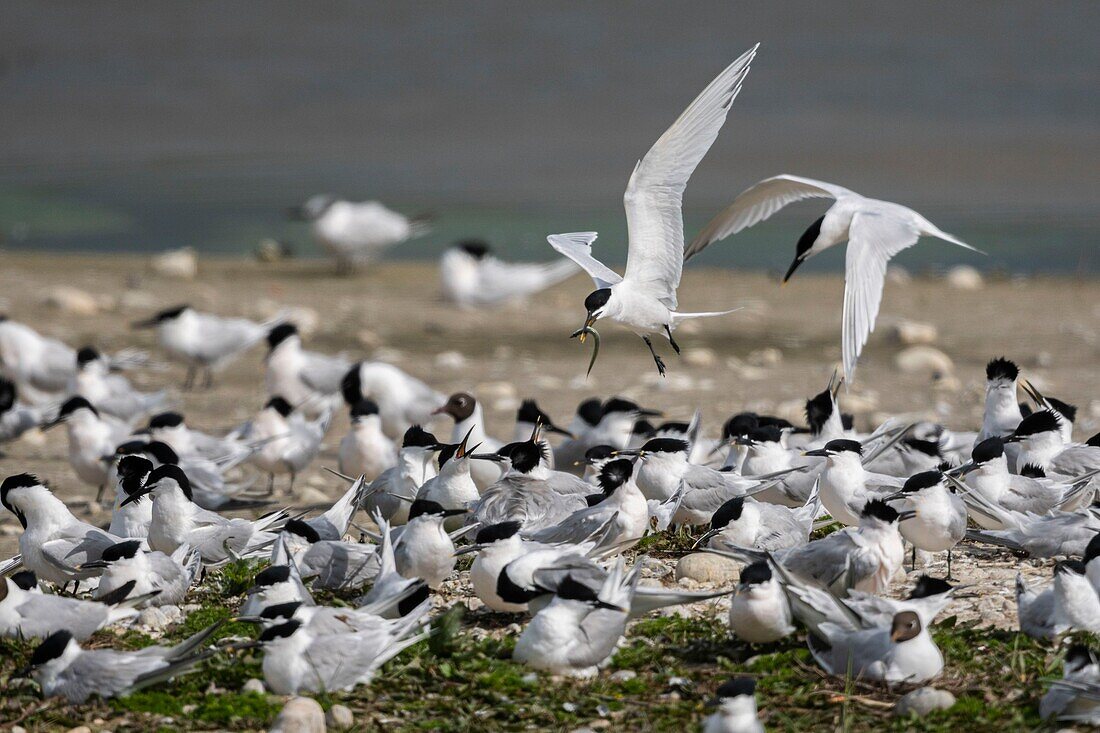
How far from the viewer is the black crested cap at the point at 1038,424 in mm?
5969

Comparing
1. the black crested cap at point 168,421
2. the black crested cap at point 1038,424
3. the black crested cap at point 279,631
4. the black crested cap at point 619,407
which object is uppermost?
the black crested cap at point 1038,424

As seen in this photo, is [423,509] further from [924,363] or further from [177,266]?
[177,266]

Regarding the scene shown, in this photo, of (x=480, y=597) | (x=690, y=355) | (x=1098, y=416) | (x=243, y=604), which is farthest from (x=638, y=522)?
(x=690, y=355)

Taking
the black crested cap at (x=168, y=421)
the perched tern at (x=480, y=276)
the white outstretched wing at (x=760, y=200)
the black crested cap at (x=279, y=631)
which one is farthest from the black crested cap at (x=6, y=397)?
the black crested cap at (x=279, y=631)

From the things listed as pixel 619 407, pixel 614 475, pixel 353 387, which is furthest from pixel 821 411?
pixel 353 387

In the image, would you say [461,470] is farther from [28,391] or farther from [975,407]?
[28,391]

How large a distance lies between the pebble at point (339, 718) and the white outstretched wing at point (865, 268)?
84.3 inches

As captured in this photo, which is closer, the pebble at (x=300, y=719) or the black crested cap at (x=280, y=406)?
the pebble at (x=300, y=719)

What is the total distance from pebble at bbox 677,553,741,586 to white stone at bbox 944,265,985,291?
1082 cm

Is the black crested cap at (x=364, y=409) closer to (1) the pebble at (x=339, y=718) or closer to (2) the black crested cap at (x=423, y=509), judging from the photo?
(2) the black crested cap at (x=423, y=509)

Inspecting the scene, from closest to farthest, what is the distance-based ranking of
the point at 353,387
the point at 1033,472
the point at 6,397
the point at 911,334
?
1. the point at 1033,472
2. the point at 353,387
3. the point at 6,397
4. the point at 911,334

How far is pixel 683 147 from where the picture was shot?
208 inches

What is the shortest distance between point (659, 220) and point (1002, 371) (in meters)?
2.24

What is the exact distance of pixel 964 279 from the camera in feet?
49.6
